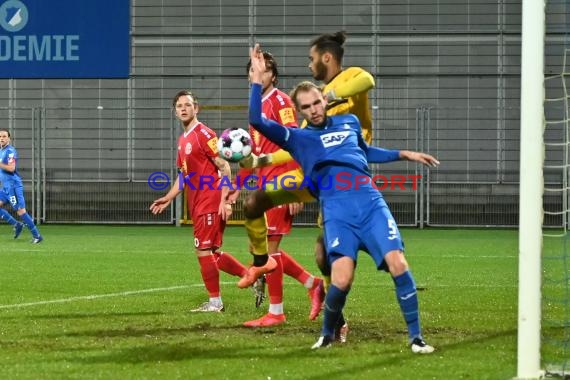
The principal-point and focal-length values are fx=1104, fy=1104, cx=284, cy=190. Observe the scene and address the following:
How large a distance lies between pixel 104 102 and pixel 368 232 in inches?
692

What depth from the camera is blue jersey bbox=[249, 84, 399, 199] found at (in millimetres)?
6641

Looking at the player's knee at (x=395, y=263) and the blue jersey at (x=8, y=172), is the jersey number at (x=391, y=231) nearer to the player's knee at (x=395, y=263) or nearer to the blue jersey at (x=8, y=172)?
the player's knee at (x=395, y=263)

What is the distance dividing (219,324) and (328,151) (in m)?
1.88

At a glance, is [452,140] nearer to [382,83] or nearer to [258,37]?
[382,83]

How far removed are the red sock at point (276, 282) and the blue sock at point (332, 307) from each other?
1.73 metres

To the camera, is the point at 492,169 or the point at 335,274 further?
the point at 492,169

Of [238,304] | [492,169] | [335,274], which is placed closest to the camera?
[335,274]

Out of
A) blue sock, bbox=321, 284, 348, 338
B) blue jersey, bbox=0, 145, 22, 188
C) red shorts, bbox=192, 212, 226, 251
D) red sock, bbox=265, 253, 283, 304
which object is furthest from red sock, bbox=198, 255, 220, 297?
blue jersey, bbox=0, 145, 22, 188

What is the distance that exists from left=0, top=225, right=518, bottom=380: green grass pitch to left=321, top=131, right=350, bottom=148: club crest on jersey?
124cm

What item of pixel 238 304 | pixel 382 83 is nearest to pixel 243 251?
pixel 238 304

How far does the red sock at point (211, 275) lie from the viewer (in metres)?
9.12

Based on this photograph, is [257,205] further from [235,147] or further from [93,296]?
[93,296]

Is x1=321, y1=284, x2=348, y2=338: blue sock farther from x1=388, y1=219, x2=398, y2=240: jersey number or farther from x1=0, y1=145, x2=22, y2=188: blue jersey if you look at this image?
x1=0, y1=145, x2=22, y2=188: blue jersey

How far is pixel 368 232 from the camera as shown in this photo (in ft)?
21.3
